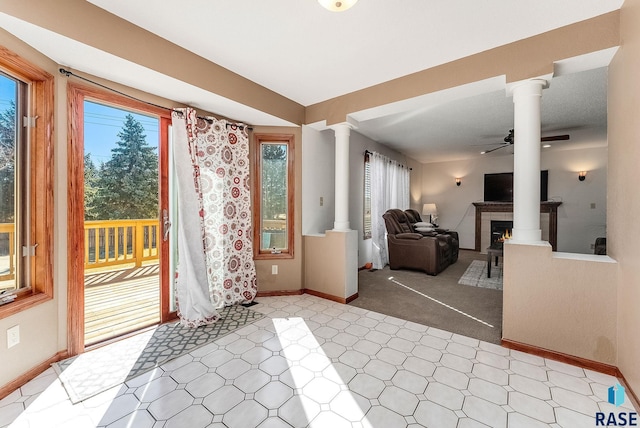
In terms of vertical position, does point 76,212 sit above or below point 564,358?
above

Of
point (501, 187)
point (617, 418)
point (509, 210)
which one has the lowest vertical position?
point (617, 418)

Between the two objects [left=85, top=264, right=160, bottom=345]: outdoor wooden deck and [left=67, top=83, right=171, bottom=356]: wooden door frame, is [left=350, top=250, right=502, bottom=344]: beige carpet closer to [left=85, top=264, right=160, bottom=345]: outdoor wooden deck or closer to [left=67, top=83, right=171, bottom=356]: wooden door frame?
[left=85, top=264, right=160, bottom=345]: outdoor wooden deck

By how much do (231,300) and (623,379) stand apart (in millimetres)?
3296

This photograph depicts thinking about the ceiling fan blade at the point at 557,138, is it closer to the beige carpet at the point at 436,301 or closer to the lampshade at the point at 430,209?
the beige carpet at the point at 436,301

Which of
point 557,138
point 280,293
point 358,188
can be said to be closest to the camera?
point 280,293

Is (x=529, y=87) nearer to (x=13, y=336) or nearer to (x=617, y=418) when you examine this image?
(x=617, y=418)

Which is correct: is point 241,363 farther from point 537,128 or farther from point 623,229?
point 537,128

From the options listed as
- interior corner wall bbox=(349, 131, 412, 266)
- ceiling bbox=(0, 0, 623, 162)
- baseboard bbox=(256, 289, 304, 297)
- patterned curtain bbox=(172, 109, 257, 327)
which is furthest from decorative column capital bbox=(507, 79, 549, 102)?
baseboard bbox=(256, 289, 304, 297)

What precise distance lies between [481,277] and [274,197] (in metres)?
3.54

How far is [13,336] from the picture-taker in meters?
1.68

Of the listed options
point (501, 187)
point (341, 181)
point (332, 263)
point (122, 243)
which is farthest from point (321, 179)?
point (501, 187)

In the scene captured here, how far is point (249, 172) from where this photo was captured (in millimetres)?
3312

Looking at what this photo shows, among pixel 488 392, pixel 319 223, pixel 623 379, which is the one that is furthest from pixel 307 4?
pixel 623 379

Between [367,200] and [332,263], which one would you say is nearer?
[332,263]
